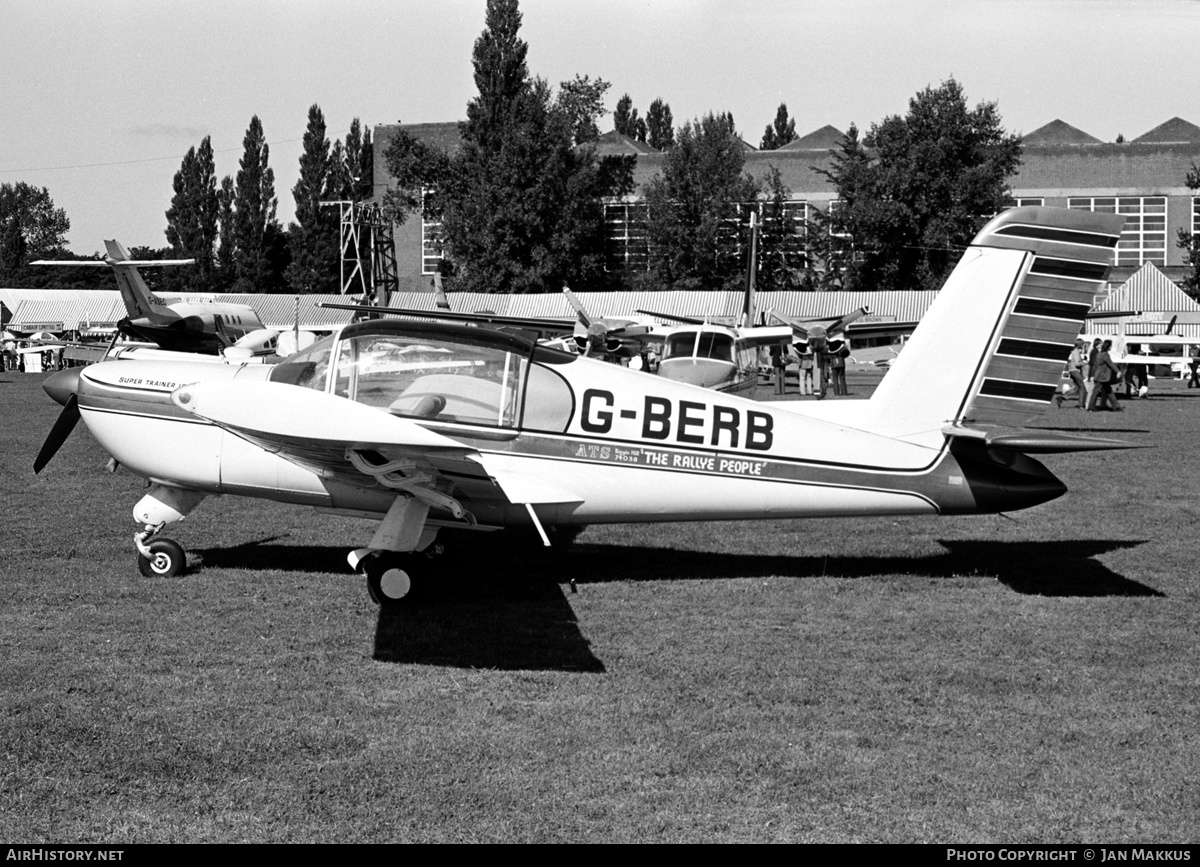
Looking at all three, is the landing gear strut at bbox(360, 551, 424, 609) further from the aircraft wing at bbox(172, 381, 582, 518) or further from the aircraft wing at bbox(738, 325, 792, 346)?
the aircraft wing at bbox(738, 325, 792, 346)

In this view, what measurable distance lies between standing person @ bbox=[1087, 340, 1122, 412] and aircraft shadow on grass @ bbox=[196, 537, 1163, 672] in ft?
57.1

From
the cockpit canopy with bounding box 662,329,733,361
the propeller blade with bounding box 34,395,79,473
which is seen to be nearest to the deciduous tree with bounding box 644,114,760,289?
the cockpit canopy with bounding box 662,329,733,361

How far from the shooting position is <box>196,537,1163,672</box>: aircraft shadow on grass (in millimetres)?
6855

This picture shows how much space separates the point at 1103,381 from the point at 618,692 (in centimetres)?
2317

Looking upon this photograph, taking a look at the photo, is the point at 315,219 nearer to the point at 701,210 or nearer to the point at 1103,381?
the point at 701,210

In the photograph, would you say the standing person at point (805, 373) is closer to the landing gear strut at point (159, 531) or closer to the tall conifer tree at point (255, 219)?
the landing gear strut at point (159, 531)

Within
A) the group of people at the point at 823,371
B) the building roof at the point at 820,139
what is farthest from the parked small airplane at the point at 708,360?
the building roof at the point at 820,139

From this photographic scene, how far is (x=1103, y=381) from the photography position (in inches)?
1038

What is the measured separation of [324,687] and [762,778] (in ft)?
7.75

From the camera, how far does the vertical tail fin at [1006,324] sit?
799cm

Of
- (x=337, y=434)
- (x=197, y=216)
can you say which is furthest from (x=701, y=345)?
(x=197, y=216)

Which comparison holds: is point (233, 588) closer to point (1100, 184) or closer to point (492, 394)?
point (492, 394)

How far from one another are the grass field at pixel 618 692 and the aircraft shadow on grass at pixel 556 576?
0.04m

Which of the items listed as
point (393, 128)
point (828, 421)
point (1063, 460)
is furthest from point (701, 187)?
point (828, 421)
